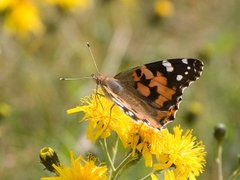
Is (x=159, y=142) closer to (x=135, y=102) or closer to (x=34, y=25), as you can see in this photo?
(x=135, y=102)

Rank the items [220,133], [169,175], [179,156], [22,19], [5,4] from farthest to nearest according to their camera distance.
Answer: [22,19]
[5,4]
[220,133]
[179,156]
[169,175]

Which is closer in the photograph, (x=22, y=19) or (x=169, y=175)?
(x=169, y=175)

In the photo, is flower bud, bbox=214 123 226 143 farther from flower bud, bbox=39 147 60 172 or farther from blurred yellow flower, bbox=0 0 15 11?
blurred yellow flower, bbox=0 0 15 11

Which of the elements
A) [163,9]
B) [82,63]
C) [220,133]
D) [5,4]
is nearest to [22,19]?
[5,4]

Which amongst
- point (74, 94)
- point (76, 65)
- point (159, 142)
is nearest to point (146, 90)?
point (159, 142)

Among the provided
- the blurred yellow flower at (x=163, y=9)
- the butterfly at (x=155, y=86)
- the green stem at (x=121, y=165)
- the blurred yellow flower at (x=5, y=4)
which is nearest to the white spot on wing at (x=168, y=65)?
the butterfly at (x=155, y=86)

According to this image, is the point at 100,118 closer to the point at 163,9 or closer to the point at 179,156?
the point at 179,156

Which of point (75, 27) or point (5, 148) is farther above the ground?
point (75, 27)
